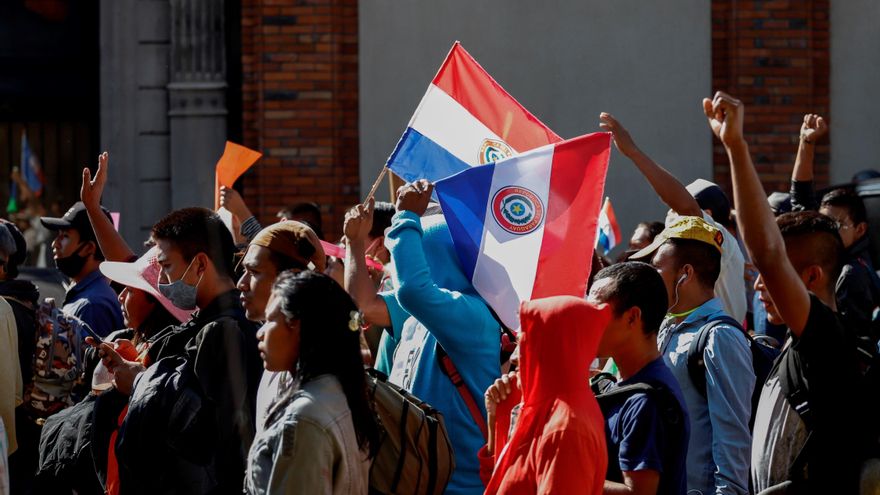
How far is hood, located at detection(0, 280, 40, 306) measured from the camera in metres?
5.71

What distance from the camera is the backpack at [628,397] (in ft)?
12.5

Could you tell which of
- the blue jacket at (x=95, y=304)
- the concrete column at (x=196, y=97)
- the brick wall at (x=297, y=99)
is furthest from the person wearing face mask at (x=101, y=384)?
the concrete column at (x=196, y=97)

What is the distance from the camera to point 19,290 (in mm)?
5742

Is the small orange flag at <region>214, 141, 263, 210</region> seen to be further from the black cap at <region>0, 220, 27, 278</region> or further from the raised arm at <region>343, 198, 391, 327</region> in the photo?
the raised arm at <region>343, 198, 391, 327</region>

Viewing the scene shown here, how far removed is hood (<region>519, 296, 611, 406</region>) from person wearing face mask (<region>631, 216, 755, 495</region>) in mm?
905

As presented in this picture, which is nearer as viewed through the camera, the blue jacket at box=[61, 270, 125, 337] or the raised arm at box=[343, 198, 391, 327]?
the raised arm at box=[343, 198, 391, 327]

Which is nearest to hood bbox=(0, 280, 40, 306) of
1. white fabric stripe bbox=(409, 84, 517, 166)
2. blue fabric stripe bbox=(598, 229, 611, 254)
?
white fabric stripe bbox=(409, 84, 517, 166)

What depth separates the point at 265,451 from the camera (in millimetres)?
3521

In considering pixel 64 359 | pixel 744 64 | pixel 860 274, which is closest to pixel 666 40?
pixel 744 64

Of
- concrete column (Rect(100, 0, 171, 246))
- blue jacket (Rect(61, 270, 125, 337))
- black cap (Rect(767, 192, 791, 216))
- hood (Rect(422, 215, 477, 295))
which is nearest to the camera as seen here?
hood (Rect(422, 215, 477, 295))

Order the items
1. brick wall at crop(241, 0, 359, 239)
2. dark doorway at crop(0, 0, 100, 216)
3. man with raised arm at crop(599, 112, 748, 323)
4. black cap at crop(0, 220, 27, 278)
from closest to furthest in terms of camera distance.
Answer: man with raised arm at crop(599, 112, 748, 323) < black cap at crop(0, 220, 27, 278) < brick wall at crop(241, 0, 359, 239) < dark doorway at crop(0, 0, 100, 216)

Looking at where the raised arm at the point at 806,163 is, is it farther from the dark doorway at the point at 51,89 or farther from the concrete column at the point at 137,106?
the dark doorway at the point at 51,89

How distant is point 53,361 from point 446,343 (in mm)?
2024

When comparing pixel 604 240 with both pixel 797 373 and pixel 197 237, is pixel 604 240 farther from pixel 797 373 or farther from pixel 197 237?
pixel 797 373
